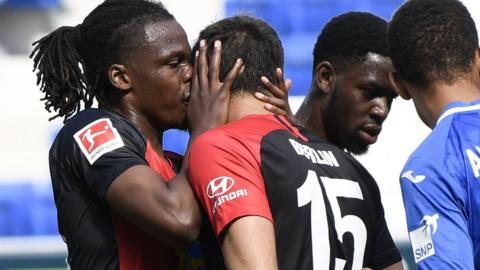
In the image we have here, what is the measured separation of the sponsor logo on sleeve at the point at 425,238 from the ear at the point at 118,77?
3.71 ft

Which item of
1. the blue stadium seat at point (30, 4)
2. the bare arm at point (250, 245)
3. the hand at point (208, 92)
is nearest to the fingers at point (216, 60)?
the hand at point (208, 92)

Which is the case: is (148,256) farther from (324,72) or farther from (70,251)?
(324,72)

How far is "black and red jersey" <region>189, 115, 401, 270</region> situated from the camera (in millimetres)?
3020

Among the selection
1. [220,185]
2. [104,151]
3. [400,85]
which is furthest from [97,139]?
[400,85]

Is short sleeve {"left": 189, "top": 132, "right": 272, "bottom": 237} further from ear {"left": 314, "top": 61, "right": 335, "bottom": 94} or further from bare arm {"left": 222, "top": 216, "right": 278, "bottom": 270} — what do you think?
ear {"left": 314, "top": 61, "right": 335, "bottom": 94}

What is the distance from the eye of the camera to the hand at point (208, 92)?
329cm

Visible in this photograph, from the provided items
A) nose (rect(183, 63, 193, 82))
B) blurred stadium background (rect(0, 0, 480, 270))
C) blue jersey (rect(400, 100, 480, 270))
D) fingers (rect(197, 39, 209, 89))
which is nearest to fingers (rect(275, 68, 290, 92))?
fingers (rect(197, 39, 209, 89))

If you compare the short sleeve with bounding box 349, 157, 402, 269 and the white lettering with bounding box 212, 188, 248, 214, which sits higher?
the white lettering with bounding box 212, 188, 248, 214

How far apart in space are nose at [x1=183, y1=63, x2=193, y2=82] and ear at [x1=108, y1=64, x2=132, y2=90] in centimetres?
19

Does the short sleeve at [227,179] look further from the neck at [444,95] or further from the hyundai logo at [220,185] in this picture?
the neck at [444,95]

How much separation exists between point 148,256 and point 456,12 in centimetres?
123

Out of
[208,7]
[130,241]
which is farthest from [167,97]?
[208,7]

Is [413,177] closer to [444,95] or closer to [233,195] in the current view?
[444,95]

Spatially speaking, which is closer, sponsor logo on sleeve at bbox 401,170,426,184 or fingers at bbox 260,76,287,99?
sponsor logo on sleeve at bbox 401,170,426,184
